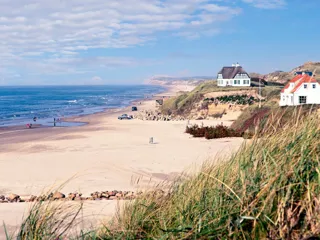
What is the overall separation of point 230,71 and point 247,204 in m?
63.5

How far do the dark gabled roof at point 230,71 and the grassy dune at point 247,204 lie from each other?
6033 cm

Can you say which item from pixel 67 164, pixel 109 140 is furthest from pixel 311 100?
pixel 67 164

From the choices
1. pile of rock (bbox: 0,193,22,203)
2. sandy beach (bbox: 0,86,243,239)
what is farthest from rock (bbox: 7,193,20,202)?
sandy beach (bbox: 0,86,243,239)

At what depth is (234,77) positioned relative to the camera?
63.4 m

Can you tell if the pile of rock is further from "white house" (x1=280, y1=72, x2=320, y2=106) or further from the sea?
the sea

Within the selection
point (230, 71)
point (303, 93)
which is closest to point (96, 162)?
point (303, 93)

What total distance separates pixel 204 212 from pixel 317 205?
0.96 m

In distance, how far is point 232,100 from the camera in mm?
43719

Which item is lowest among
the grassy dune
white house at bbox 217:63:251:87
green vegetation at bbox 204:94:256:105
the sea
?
the sea

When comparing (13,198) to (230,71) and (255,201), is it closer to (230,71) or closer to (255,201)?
(255,201)

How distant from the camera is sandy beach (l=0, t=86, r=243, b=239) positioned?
1161 cm

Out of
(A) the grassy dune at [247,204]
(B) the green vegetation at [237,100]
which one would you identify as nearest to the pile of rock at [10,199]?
(A) the grassy dune at [247,204]

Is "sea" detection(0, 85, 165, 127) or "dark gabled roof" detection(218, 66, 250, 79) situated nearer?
"sea" detection(0, 85, 165, 127)

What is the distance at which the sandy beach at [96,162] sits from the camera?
11.6 m
